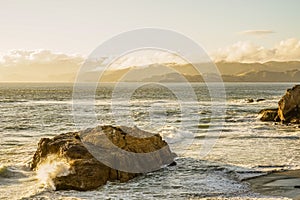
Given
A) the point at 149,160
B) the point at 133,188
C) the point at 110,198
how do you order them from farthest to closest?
the point at 149,160
the point at 133,188
the point at 110,198

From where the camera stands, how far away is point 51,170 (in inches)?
622

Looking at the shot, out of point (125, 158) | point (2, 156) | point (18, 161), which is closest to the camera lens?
point (125, 158)

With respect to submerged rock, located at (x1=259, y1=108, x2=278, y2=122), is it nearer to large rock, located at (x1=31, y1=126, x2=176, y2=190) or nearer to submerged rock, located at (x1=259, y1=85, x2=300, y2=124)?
submerged rock, located at (x1=259, y1=85, x2=300, y2=124)

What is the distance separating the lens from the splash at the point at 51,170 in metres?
15.0

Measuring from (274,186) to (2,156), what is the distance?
13.5 m

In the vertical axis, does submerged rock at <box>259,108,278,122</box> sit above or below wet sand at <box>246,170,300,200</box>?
above

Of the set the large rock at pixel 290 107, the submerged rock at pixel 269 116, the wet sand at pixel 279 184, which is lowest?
the wet sand at pixel 279 184

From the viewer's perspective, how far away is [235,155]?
2130 centimetres

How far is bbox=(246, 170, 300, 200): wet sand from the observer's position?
14.0m

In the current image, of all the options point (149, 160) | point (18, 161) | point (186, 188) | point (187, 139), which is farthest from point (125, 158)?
point (187, 139)

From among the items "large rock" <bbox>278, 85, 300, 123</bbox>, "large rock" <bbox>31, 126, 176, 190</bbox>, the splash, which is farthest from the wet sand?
"large rock" <bbox>278, 85, 300, 123</bbox>

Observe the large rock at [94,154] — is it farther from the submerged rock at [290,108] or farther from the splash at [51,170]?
the submerged rock at [290,108]

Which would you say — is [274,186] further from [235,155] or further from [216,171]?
[235,155]

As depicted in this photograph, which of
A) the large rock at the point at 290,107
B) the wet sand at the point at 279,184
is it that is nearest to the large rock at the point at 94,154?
the wet sand at the point at 279,184
